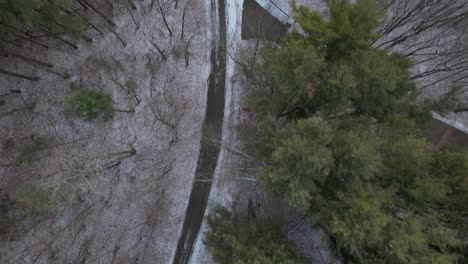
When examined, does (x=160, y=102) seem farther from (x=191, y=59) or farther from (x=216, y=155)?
(x=216, y=155)

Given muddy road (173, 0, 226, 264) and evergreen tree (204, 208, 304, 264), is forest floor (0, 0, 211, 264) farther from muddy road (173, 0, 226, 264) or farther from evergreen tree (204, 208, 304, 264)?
evergreen tree (204, 208, 304, 264)

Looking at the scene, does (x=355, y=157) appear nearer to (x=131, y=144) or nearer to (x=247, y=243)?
(x=247, y=243)

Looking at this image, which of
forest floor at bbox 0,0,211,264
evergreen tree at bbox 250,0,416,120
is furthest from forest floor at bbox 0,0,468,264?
evergreen tree at bbox 250,0,416,120

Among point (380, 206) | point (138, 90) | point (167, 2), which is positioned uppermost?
point (167, 2)

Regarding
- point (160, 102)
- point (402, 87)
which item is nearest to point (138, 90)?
point (160, 102)

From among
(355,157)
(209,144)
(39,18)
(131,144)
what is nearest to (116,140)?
(131,144)
